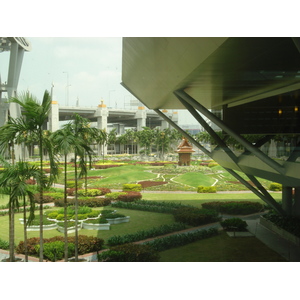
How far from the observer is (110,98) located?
13453 millimetres

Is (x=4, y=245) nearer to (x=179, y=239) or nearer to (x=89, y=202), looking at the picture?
(x=89, y=202)

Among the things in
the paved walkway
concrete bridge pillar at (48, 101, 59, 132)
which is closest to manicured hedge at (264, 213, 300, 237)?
the paved walkway

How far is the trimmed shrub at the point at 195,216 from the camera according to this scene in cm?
1352

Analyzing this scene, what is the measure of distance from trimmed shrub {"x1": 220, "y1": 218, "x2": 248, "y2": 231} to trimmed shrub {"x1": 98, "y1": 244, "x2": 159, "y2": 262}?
282cm

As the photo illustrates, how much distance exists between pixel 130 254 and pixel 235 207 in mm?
4385

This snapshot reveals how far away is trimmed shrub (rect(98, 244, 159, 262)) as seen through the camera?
1235 centimetres

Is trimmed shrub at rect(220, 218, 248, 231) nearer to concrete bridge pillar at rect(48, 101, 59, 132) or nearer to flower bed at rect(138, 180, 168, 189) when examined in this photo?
flower bed at rect(138, 180, 168, 189)

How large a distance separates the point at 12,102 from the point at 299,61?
9.09 metres

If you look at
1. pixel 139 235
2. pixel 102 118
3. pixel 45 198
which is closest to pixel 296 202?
pixel 139 235

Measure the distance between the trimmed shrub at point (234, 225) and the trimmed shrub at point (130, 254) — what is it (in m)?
2.82

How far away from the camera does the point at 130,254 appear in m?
12.4

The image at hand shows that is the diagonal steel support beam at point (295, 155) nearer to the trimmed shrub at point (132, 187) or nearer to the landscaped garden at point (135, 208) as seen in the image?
the landscaped garden at point (135, 208)
